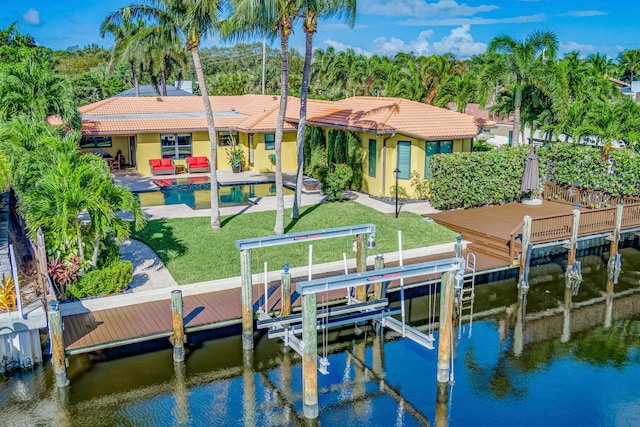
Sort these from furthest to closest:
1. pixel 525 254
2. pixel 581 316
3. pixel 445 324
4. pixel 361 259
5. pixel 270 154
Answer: pixel 270 154 → pixel 525 254 → pixel 581 316 → pixel 361 259 → pixel 445 324

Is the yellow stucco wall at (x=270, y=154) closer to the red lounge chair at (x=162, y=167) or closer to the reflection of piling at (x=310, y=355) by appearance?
the red lounge chair at (x=162, y=167)

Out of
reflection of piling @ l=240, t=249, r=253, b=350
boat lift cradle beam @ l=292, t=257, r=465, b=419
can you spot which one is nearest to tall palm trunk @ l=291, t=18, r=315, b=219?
reflection of piling @ l=240, t=249, r=253, b=350

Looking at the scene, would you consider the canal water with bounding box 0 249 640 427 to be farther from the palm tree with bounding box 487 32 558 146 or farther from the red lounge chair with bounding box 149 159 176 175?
the red lounge chair with bounding box 149 159 176 175

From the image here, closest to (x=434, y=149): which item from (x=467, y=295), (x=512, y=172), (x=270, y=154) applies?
(x=512, y=172)

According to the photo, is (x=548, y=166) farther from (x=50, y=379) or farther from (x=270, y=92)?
(x=270, y=92)

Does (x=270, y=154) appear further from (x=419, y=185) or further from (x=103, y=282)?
(x=103, y=282)

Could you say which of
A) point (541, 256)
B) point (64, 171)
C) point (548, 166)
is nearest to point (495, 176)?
point (548, 166)

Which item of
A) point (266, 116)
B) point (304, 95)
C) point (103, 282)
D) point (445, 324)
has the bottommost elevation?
point (445, 324)
